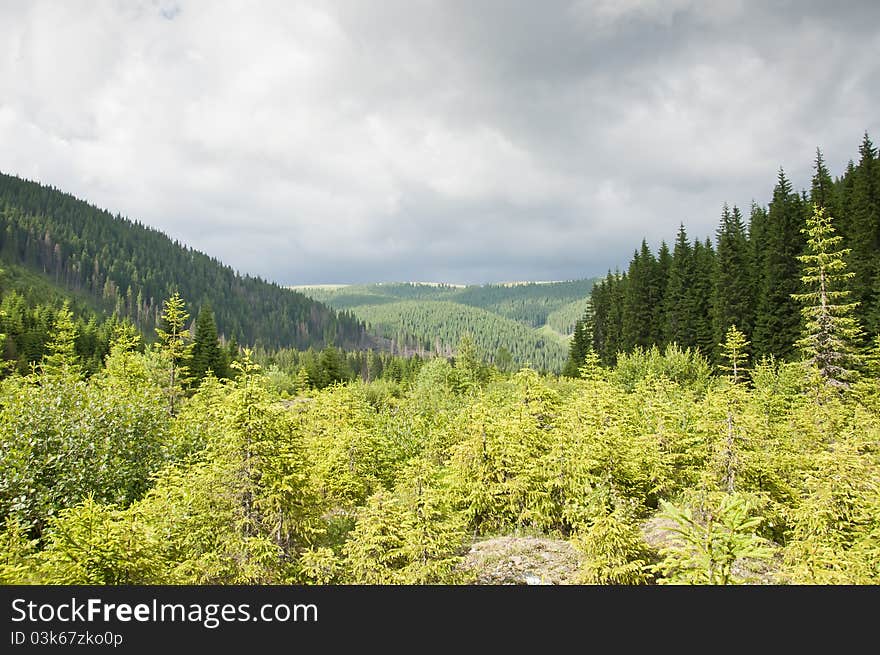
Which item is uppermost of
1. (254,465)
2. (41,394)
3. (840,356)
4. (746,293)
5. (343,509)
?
(746,293)

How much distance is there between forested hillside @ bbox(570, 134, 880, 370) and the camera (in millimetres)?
37594

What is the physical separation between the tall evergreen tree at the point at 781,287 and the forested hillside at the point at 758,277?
75 mm

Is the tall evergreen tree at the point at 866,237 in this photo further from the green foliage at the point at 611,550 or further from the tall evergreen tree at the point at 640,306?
the green foliage at the point at 611,550

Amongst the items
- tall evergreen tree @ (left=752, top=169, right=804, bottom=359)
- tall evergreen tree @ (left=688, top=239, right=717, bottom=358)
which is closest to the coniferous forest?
tall evergreen tree @ (left=752, top=169, right=804, bottom=359)

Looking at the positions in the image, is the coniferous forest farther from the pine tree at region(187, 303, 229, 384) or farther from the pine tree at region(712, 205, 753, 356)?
the pine tree at region(187, 303, 229, 384)

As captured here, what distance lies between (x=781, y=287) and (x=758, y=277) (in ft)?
18.3

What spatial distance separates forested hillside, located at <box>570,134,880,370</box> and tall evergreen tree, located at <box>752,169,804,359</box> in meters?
0.08

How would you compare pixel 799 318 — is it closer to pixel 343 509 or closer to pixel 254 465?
pixel 343 509

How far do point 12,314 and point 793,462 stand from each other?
80780 millimetres

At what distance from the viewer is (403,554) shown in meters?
8.80

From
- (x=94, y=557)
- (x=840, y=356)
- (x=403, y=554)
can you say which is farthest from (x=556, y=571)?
(x=840, y=356)

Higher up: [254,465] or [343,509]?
[254,465]

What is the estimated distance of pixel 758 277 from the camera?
45531 mm

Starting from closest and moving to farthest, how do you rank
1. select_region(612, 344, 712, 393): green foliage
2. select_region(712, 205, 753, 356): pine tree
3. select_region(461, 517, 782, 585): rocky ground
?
select_region(461, 517, 782, 585): rocky ground, select_region(612, 344, 712, 393): green foliage, select_region(712, 205, 753, 356): pine tree
